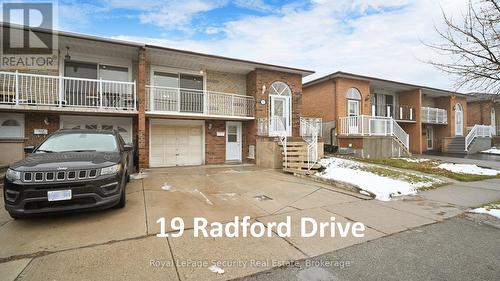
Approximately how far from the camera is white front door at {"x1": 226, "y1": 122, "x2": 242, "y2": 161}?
557 inches

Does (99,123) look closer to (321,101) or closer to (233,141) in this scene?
(233,141)

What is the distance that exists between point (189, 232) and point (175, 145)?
9597 millimetres

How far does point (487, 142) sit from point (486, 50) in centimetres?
2169

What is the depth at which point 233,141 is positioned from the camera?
14.3m

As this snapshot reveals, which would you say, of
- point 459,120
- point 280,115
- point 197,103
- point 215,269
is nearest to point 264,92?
point 280,115

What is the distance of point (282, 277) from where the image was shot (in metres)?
2.89

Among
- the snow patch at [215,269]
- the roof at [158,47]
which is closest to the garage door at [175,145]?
the roof at [158,47]

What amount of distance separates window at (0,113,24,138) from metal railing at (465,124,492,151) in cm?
2807

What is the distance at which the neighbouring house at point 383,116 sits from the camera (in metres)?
15.1

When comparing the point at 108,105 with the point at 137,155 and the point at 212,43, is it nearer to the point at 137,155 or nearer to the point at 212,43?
A: the point at 137,155

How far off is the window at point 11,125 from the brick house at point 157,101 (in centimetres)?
3

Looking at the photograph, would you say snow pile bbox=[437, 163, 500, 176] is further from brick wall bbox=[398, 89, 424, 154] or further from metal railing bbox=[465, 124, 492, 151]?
metal railing bbox=[465, 124, 492, 151]

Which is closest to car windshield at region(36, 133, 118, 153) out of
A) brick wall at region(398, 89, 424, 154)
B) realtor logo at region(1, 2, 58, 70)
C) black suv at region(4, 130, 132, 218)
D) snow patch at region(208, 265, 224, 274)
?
black suv at region(4, 130, 132, 218)

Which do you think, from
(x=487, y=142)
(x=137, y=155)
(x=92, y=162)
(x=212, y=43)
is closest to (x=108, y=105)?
(x=137, y=155)
